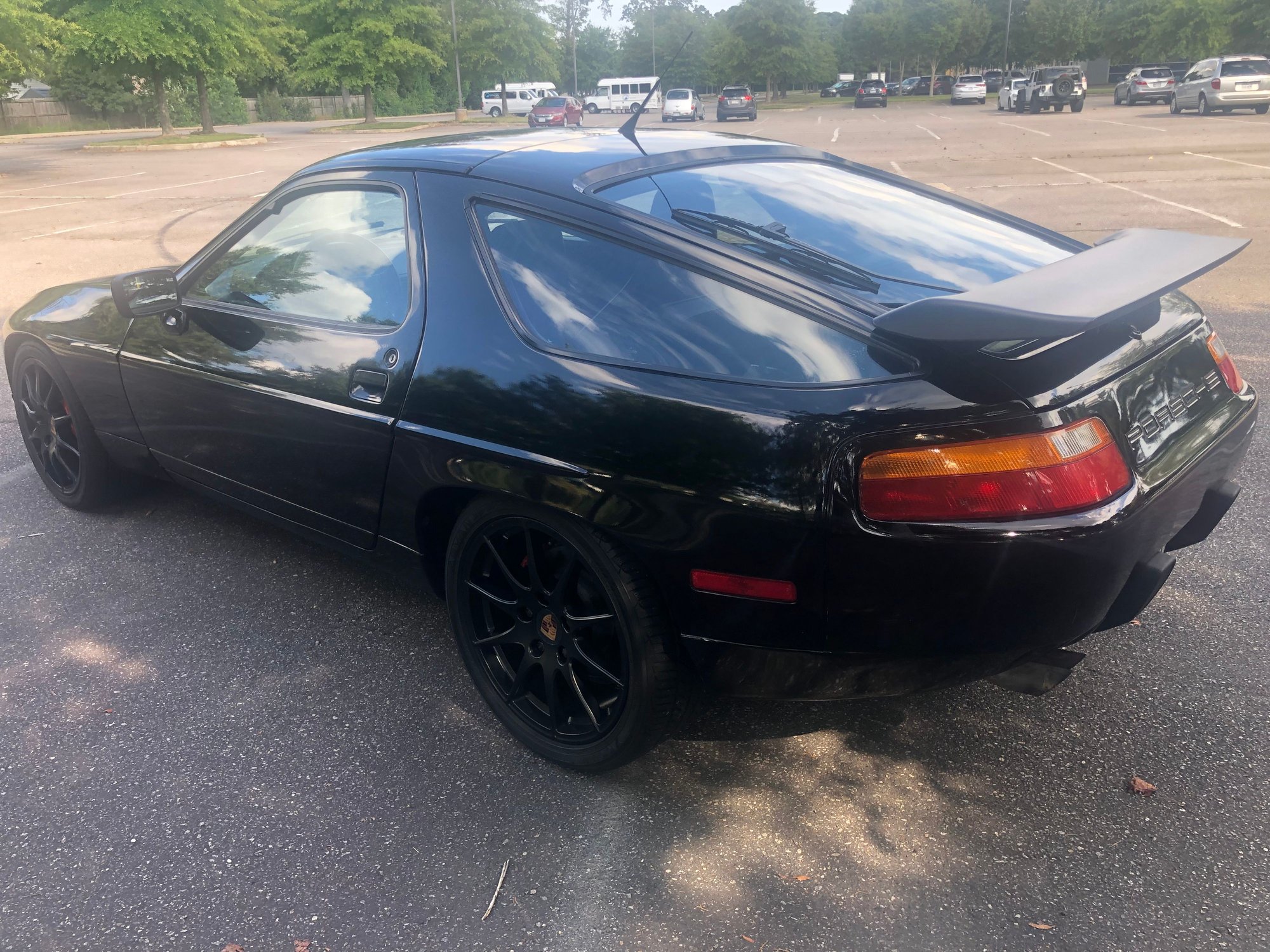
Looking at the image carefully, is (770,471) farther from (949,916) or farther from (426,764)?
(426,764)

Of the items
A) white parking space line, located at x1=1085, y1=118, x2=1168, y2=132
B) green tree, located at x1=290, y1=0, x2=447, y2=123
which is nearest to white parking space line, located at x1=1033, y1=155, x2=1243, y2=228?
white parking space line, located at x1=1085, y1=118, x2=1168, y2=132

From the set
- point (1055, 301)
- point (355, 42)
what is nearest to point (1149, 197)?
point (1055, 301)

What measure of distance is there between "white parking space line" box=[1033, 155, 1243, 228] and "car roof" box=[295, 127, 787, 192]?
31.9ft

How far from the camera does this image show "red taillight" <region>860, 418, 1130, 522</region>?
2.03 meters

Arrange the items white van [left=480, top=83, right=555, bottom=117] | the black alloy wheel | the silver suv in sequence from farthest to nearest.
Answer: white van [left=480, top=83, right=555, bottom=117] < the silver suv < the black alloy wheel

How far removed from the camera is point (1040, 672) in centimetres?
237

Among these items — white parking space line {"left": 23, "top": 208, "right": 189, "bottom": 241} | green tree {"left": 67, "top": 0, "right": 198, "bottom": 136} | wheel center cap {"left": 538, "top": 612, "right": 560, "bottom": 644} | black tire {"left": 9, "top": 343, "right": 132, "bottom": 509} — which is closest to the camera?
wheel center cap {"left": 538, "top": 612, "right": 560, "bottom": 644}

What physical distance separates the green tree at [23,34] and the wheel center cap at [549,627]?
981 inches

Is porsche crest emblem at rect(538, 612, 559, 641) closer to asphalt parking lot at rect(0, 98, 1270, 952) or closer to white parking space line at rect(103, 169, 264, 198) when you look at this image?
asphalt parking lot at rect(0, 98, 1270, 952)

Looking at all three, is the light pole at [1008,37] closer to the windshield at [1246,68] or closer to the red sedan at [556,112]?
the red sedan at [556,112]

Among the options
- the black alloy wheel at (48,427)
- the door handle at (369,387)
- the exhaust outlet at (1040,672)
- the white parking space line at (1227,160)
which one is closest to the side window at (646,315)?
the door handle at (369,387)

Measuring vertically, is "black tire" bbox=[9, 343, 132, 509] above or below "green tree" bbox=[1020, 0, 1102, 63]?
below

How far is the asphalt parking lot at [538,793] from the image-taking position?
2.17 m

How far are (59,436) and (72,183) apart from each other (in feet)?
65.7
